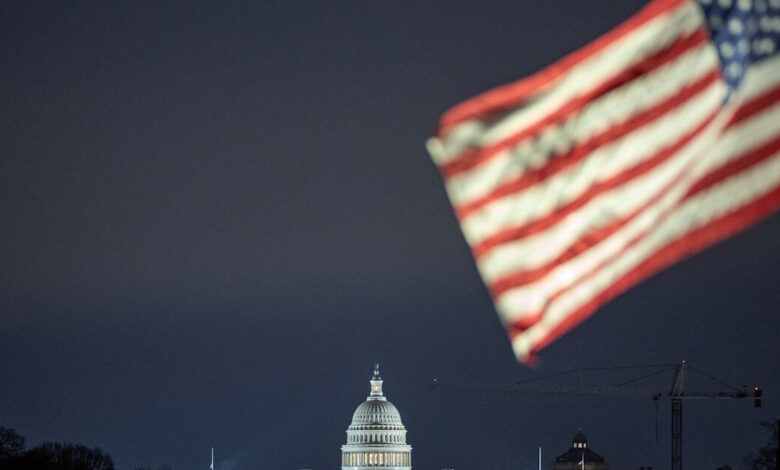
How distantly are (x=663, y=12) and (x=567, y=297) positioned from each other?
3.65 metres

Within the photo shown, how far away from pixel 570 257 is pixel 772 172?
2.67 m

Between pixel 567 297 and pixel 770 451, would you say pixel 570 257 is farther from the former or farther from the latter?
pixel 770 451

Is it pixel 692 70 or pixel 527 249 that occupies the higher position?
pixel 692 70

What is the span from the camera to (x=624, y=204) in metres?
23.8

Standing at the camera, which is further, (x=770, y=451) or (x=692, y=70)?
(x=770, y=451)

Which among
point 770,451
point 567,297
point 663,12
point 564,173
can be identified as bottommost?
point 567,297

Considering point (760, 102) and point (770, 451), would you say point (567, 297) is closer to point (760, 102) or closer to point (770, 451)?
point (760, 102)

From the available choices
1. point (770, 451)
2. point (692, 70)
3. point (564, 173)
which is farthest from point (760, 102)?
point (770, 451)

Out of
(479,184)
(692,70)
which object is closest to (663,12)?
(692,70)

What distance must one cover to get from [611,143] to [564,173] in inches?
34.1

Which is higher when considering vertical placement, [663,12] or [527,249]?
[663,12]

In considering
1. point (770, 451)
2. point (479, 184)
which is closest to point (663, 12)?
point (479, 184)

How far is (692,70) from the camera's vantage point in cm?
2384

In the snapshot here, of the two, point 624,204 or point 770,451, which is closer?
point 624,204
